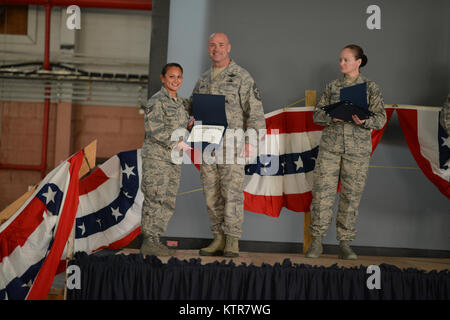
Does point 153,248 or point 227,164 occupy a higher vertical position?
point 227,164

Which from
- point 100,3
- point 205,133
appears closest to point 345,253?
point 205,133

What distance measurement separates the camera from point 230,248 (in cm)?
299

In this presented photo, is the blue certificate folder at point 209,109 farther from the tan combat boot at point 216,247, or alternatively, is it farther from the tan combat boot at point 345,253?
the tan combat boot at point 345,253

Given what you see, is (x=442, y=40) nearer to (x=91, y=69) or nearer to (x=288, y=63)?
(x=288, y=63)

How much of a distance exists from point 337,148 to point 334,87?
46 cm

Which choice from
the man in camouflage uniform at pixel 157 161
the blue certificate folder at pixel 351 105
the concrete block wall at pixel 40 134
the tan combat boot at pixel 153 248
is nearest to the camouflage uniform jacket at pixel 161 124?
the man in camouflage uniform at pixel 157 161

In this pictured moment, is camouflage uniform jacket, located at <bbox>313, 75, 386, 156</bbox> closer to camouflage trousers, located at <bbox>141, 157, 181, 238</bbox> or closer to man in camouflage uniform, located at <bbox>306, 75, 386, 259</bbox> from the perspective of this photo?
man in camouflage uniform, located at <bbox>306, 75, 386, 259</bbox>

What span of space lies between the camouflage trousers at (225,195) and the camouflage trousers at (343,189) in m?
0.55

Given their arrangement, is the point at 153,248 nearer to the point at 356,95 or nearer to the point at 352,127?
the point at 352,127

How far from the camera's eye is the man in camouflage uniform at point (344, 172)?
317 cm

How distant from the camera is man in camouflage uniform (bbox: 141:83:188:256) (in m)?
2.92

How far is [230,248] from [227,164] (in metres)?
0.55

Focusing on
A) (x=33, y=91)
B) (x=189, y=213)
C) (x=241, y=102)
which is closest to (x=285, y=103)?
(x=241, y=102)

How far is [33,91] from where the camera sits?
695 centimetres
